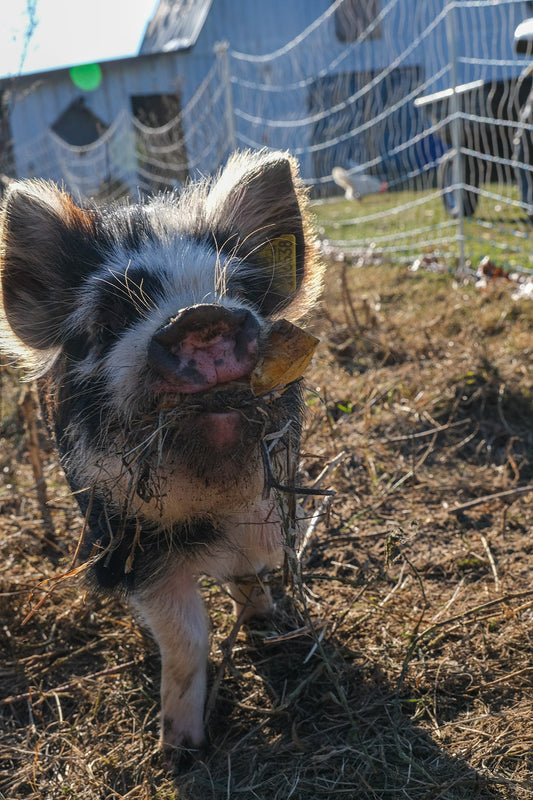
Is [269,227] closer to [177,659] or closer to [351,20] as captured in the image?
[177,659]

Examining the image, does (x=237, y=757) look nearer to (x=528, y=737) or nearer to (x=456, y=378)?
(x=528, y=737)

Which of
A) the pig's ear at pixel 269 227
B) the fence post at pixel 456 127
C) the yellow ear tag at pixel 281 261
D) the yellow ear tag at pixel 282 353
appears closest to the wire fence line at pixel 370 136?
the fence post at pixel 456 127

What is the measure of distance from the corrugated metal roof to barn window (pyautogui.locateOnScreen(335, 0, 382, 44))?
3.65 meters

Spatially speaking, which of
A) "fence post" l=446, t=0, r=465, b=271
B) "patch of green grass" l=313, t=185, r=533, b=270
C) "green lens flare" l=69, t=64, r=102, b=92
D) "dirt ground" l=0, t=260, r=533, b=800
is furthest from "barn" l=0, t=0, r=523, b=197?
"dirt ground" l=0, t=260, r=533, b=800

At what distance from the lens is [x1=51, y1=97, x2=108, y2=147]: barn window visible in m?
20.9

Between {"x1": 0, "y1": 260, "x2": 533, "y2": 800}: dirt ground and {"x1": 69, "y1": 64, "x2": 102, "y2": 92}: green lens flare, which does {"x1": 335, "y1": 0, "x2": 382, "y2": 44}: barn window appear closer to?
{"x1": 69, "y1": 64, "x2": 102, "y2": 92}: green lens flare

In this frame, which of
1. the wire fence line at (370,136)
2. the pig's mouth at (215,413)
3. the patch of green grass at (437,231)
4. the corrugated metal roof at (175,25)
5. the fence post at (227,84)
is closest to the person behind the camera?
the pig's mouth at (215,413)

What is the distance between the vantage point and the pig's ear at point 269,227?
287cm

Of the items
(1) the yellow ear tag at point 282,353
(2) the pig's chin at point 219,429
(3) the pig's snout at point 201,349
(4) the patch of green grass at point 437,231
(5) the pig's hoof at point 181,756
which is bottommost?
(4) the patch of green grass at point 437,231

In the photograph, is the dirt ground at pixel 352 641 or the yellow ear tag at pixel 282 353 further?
the dirt ground at pixel 352 641

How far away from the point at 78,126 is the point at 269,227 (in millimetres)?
20219

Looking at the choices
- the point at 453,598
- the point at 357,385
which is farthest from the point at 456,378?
the point at 453,598

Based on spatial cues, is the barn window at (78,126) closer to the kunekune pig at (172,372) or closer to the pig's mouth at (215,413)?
the kunekune pig at (172,372)

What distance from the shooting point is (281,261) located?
2.90m
